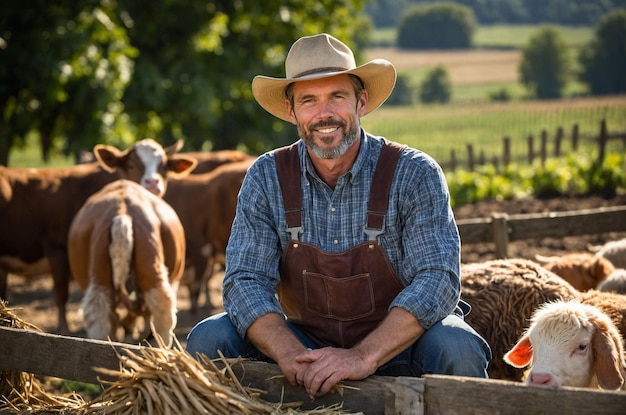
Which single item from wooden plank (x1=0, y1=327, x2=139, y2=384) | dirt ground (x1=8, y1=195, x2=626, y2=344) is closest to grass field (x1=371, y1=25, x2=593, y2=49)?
dirt ground (x1=8, y1=195, x2=626, y2=344)

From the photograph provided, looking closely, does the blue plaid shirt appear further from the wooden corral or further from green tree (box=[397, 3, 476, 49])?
green tree (box=[397, 3, 476, 49])

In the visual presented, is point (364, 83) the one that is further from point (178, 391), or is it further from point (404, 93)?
point (404, 93)

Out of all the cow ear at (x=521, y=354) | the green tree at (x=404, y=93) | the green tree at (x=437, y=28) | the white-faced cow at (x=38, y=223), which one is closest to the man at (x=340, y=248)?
the cow ear at (x=521, y=354)

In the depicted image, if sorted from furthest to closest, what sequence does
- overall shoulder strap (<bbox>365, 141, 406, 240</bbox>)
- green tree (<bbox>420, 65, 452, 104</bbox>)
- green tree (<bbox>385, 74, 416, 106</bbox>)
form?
green tree (<bbox>385, 74, 416, 106</bbox>)
green tree (<bbox>420, 65, 452, 104</bbox>)
overall shoulder strap (<bbox>365, 141, 406, 240</bbox>)

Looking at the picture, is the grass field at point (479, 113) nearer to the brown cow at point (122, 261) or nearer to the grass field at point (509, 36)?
the grass field at point (509, 36)

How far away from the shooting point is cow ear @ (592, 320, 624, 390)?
377 cm

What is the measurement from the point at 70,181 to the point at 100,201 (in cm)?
344

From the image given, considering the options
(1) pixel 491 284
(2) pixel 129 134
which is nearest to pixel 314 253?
(1) pixel 491 284

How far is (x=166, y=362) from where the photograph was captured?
335 centimetres

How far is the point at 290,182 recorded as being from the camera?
4.12m

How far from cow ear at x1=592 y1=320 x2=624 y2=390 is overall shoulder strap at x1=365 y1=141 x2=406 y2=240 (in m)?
1.14

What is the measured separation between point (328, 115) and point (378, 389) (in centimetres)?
140

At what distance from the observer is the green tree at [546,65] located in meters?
76.3

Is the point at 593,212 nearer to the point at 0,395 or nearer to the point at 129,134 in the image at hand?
the point at 0,395
